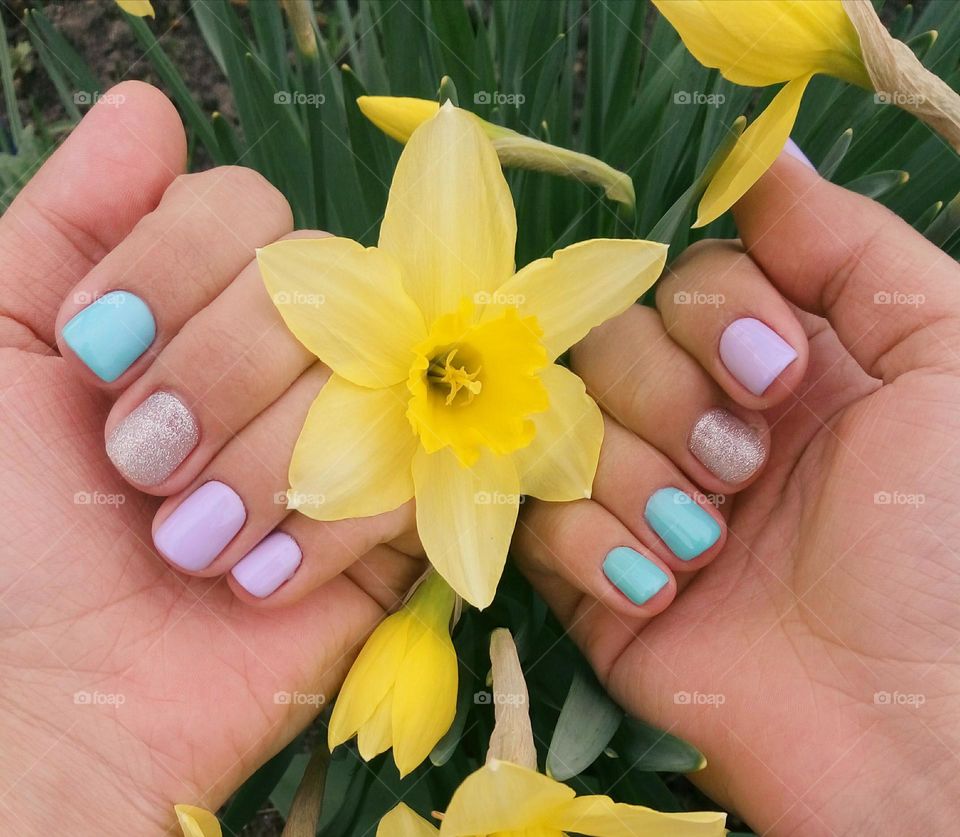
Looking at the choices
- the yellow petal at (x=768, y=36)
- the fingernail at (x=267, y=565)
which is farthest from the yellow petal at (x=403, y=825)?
the yellow petal at (x=768, y=36)

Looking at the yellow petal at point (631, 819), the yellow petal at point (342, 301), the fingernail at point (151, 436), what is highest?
the yellow petal at point (342, 301)

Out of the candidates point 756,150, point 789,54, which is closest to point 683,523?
point 756,150

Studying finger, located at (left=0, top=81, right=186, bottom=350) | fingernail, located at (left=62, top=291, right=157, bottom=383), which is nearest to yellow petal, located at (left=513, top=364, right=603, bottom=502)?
fingernail, located at (left=62, top=291, right=157, bottom=383)

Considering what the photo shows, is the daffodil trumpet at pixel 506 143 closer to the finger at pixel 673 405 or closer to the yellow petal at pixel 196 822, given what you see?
the finger at pixel 673 405

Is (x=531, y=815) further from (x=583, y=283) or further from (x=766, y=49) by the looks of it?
(x=766, y=49)

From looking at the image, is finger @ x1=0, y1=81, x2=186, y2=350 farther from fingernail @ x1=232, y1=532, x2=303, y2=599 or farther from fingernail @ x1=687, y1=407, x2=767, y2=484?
fingernail @ x1=687, y1=407, x2=767, y2=484

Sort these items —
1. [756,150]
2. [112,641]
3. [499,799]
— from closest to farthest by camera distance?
[499,799] → [756,150] → [112,641]
